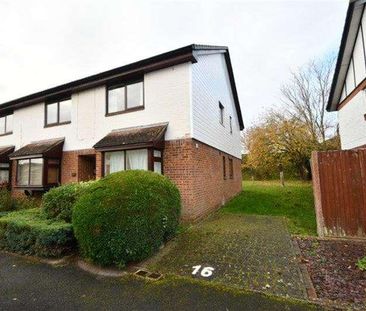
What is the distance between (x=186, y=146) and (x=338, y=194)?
4706 millimetres

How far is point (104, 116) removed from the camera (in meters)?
10.5

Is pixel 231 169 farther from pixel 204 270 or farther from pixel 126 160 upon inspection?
pixel 204 270

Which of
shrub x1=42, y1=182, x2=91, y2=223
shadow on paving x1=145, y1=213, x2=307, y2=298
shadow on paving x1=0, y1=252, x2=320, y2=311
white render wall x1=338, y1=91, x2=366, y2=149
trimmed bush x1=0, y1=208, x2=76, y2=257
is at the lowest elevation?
shadow on paving x1=0, y1=252, x2=320, y2=311

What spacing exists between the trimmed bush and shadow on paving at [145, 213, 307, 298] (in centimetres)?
209

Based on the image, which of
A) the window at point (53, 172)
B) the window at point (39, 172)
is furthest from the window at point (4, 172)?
the window at point (53, 172)

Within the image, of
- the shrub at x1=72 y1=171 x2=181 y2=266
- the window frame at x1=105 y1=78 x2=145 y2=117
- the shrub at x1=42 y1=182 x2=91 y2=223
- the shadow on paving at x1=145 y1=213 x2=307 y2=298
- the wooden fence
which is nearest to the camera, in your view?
the shadow on paving at x1=145 y1=213 x2=307 y2=298

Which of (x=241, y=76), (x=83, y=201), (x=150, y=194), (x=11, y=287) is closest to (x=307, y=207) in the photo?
(x=150, y=194)

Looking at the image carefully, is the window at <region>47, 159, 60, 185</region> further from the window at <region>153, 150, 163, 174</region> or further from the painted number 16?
the painted number 16

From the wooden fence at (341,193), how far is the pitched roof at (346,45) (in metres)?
7.38

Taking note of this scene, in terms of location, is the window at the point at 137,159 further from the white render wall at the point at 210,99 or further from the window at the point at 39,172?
the window at the point at 39,172

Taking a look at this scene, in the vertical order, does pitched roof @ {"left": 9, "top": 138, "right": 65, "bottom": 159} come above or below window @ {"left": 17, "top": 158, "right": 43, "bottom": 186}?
above

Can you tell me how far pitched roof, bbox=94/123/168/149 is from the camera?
829 cm

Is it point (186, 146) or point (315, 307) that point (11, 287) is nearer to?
point (315, 307)

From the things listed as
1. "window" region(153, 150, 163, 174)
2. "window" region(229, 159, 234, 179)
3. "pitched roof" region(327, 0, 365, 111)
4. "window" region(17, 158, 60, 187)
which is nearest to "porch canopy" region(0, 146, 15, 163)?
"window" region(17, 158, 60, 187)
